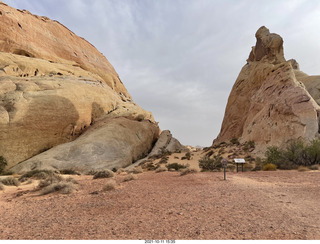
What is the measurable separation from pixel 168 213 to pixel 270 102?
2255 centimetres

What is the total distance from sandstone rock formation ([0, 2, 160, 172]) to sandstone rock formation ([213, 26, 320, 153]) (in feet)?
47.3

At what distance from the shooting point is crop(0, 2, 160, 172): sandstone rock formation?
926 inches

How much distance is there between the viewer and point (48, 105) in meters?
25.6

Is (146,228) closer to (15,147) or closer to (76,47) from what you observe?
(15,147)

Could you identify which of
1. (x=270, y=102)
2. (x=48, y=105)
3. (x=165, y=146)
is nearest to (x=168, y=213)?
(x=270, y=102)

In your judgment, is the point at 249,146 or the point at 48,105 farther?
the point at 48,105

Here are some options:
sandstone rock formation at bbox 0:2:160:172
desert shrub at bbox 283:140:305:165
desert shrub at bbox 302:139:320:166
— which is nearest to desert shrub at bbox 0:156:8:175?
sandstone rock formation at bbox 0:2:160:172

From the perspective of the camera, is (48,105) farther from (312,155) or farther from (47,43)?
(312,155)

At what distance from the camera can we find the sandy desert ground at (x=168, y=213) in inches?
173

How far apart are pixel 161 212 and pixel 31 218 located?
3.53 metres

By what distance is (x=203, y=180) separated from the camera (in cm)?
1058

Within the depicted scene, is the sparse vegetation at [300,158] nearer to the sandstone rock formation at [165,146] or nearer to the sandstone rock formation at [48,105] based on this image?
the sandstone rock formation at [48,105]

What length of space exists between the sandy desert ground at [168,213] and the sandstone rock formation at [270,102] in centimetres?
1201

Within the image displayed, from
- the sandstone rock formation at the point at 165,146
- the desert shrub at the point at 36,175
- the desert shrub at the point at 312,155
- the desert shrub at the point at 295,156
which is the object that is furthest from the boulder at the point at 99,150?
the desert shrub at the point at 312,155
